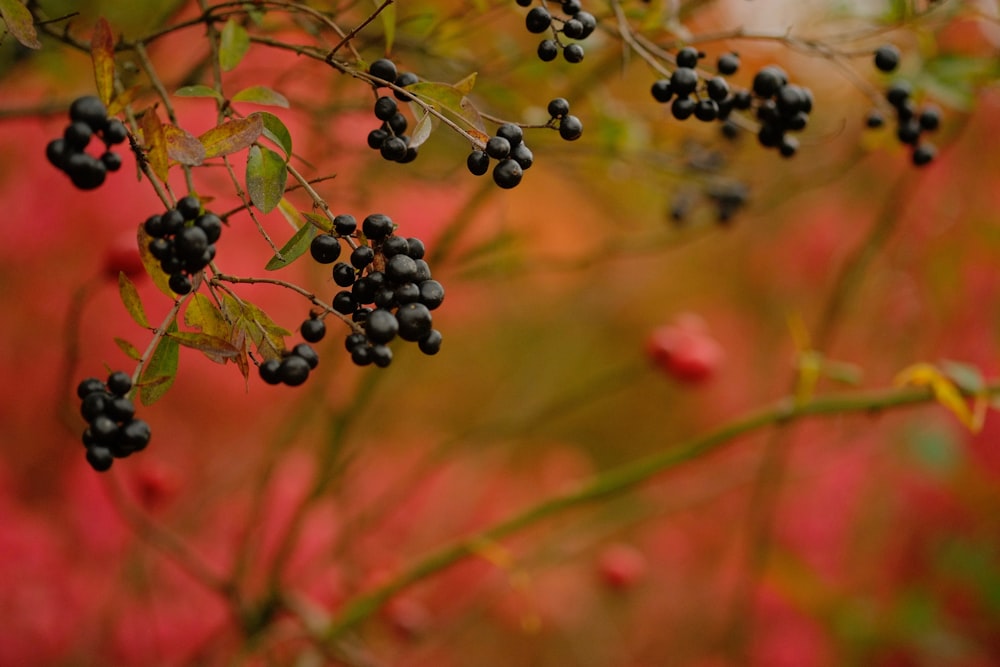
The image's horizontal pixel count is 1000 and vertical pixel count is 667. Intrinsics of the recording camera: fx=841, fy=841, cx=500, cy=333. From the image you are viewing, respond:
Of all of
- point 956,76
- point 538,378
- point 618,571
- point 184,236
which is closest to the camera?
point 184,236

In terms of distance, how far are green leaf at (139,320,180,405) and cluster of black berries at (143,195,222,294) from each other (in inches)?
2.5

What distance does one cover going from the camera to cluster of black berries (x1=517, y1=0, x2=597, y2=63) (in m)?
0.64

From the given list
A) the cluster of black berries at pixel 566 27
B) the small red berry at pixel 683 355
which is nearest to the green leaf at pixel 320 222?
the cluster of black berries at pixel 566 27

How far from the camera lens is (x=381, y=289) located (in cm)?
54

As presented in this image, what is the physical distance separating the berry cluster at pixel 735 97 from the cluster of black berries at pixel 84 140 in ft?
1.40

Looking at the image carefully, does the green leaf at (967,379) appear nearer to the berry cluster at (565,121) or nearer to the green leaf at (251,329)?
the berry cluster at (565,121)

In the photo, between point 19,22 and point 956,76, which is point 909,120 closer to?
point 956,76

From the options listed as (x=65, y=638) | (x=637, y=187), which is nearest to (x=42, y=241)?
(x=65, y=638)

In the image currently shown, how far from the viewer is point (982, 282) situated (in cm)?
288

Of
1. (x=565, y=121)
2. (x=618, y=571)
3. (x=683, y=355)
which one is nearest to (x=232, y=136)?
(x=565, y=121)

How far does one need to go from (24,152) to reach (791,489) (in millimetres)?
2650

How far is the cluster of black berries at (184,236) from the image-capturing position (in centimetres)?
49

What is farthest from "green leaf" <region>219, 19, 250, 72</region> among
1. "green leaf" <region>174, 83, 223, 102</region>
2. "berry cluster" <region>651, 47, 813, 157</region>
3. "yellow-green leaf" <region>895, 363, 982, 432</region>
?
"yellow-green leaf" <region>895, 363, 982, 432</region>

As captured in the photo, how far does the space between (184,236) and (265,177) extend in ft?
0.29
